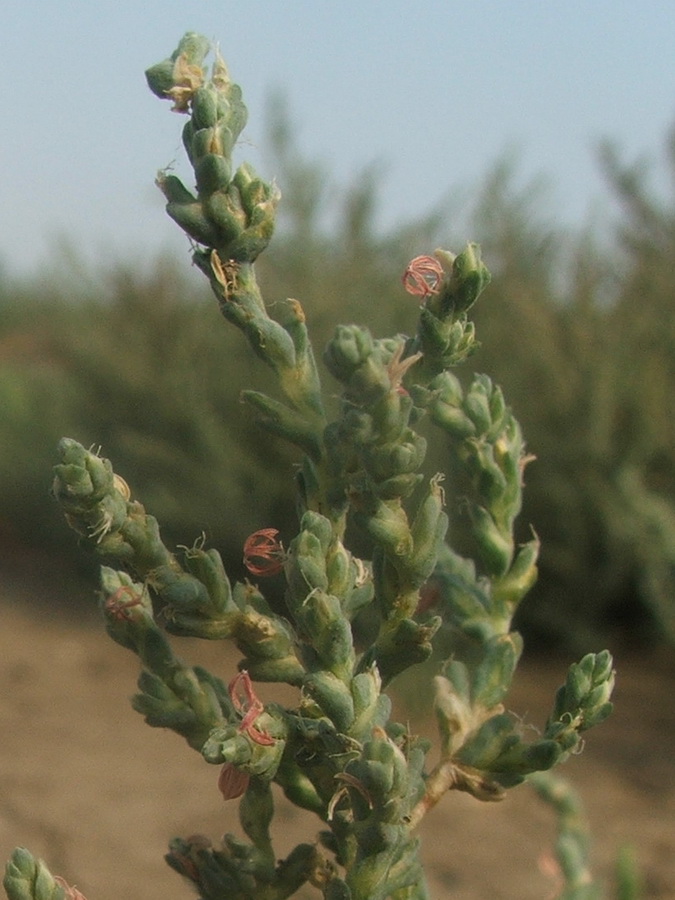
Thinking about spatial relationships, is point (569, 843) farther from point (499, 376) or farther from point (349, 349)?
point (499, 376)

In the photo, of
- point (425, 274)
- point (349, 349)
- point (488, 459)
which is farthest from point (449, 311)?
point (488, 459)

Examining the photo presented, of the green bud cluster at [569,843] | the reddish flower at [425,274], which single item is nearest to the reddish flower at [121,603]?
the reddish flower at [425,274]

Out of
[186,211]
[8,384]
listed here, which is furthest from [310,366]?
[8,384]

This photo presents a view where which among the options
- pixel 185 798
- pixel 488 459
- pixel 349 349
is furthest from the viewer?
pixel 185 798

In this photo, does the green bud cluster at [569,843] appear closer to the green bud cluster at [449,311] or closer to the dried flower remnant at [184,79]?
the green bud cluster at [449,311]

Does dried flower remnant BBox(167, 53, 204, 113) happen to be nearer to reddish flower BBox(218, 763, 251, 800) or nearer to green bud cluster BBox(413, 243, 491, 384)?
green bud cluster BBox(413, 243, 491, 384)

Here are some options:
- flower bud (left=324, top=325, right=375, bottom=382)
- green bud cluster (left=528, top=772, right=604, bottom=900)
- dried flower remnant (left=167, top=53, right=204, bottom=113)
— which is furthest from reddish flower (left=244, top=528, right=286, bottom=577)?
green bud cluster (left=528, top=772, right=604, bottom=900)
